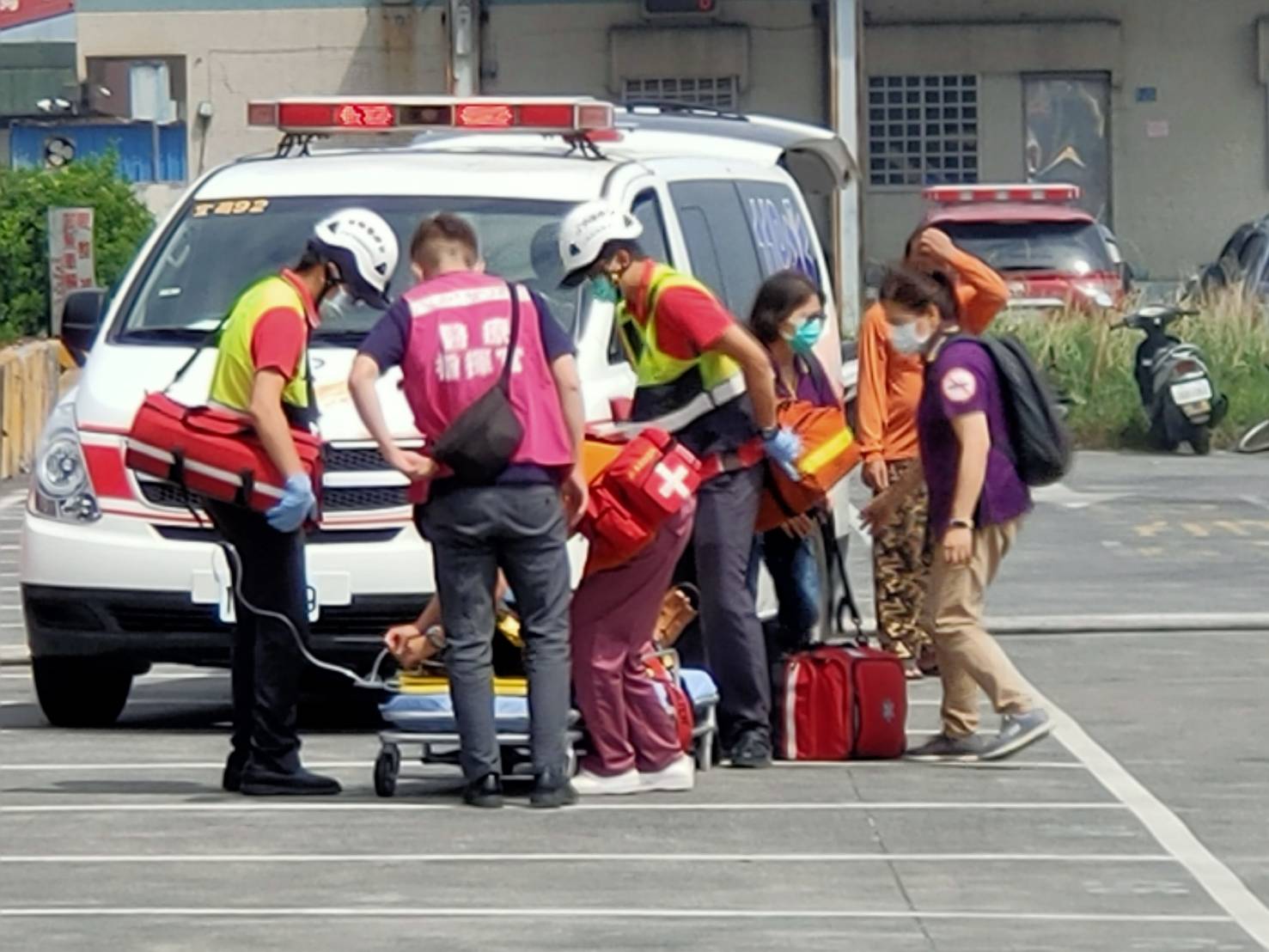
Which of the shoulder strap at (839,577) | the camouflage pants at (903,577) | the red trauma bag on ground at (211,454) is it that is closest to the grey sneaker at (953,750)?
the shoulder strap at (839,577)

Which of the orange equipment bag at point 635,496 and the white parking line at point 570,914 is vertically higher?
the orange equipment bag at point 635,496

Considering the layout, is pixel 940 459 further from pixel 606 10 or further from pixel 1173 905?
pixel 606 10

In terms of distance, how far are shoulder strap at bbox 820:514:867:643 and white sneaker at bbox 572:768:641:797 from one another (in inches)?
57.5

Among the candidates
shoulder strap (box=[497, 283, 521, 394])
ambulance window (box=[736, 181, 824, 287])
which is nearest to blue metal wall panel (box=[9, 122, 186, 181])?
ambulance window (box=[736, 181, 824, 287])

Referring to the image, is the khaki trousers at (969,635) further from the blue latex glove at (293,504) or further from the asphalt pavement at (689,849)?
the blue latex glove at (293,504)

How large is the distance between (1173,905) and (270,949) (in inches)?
86.5

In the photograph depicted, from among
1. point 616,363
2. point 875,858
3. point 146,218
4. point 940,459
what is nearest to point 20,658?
point 616,363

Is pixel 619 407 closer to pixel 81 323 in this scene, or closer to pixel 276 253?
pixel 276 253

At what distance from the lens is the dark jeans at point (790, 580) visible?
11.7 m

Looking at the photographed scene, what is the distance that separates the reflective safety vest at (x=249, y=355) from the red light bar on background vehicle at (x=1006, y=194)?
64.5 feet

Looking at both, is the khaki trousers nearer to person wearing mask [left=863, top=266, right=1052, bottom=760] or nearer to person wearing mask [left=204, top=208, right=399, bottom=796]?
person wearing mask [left=863, top=266, right=1052, bottom=760]

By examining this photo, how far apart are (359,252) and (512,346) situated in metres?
0.61

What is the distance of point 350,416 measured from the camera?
35.8ft

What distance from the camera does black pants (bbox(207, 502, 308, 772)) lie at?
9.72 m
